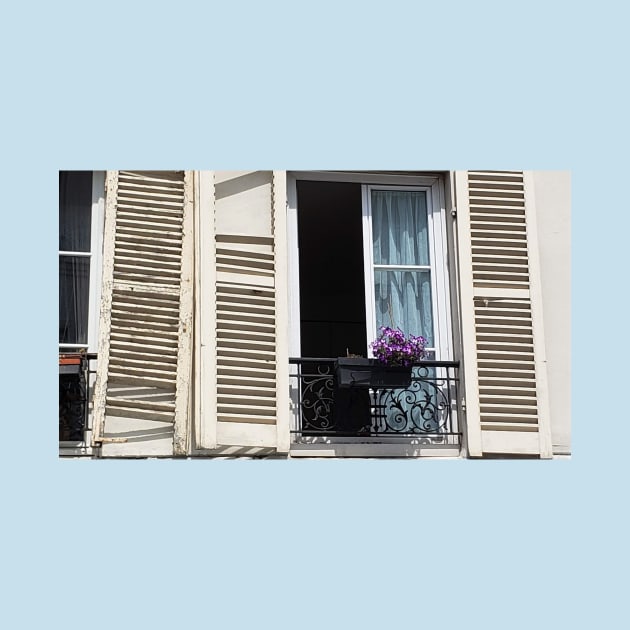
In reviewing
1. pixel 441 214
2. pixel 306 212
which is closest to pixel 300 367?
pixel 441 214

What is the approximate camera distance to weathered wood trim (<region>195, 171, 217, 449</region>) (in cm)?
644

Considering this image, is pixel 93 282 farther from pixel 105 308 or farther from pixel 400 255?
pixel 400 255

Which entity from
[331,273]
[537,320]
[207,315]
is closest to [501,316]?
[537,320]

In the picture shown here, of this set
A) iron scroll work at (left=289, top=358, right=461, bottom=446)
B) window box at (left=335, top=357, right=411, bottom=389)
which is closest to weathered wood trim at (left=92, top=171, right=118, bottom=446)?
iron scroll work at (left=289, top=358, right=461, bottom=446)

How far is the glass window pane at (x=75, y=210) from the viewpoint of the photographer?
7.01 m

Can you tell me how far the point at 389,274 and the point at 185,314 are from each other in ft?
4.21

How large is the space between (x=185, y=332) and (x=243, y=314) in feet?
1.06

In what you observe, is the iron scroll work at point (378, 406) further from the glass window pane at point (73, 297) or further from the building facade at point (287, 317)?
the glass window pane at point (73, 297)

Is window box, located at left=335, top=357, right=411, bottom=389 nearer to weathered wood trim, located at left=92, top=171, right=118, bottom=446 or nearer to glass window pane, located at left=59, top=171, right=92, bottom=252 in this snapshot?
weathered wood trim, located at left=92, top=171, right=118, bottom=446

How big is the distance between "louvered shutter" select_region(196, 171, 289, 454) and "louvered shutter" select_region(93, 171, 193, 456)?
15cm

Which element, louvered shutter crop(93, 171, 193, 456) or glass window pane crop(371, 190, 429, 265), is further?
glass window pane crop(371, 190, 429, 265)

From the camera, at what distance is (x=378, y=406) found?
6.88 meters

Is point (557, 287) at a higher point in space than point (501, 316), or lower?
higher

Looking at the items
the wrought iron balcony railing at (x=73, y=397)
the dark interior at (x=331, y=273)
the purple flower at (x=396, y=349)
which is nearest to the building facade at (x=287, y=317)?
the wrought iron balcony railing at (x=73, y=397)
